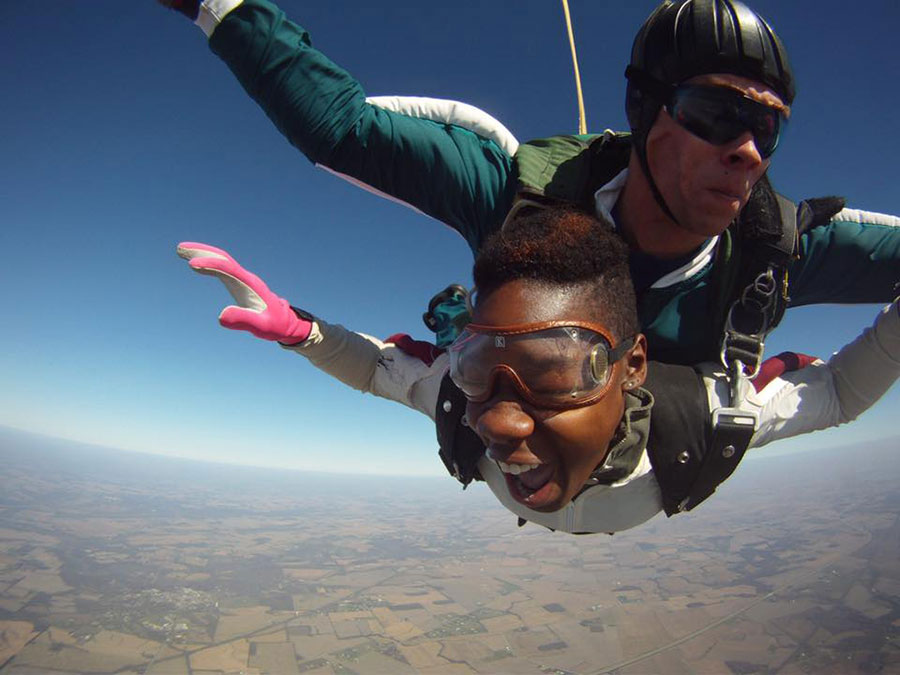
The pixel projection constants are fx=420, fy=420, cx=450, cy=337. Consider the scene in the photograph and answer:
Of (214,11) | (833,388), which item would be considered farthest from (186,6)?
(833,388)

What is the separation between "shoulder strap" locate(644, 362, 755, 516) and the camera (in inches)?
44.4

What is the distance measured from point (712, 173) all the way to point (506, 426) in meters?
0.75

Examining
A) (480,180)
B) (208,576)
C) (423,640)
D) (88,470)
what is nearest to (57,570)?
(208,576)

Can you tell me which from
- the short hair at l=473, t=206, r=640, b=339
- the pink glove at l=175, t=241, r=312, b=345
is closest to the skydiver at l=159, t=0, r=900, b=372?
the short hair at l=473, t=206, r=640, b=339

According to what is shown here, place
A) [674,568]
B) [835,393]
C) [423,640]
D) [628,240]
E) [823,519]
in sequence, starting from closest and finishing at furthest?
1. [628,240]
2. [835,393]
3. [423,640]
4. [674,568]
5. [823,519]

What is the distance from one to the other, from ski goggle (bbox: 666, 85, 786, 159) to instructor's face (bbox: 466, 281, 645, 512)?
50 centimetres

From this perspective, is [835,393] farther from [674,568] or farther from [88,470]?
[88,470]

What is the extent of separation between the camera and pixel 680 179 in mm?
985

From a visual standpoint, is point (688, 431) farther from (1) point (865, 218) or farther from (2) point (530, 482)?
Answer: (1) point (865, 218)

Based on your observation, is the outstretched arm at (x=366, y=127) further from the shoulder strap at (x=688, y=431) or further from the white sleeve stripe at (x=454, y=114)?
the shoulder strap at (x=688, y=431)

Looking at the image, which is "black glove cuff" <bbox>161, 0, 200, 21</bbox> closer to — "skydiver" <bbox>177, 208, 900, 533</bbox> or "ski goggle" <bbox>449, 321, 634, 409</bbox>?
"skydiver" <bbox>177, 208, 900, 533</bbox>

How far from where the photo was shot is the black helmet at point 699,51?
959 millimetres

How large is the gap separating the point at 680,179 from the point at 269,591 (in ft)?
141

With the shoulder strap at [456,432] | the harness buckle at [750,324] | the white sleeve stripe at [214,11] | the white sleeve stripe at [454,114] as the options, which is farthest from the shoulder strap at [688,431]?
the white sleeve stripe at [214,11]
